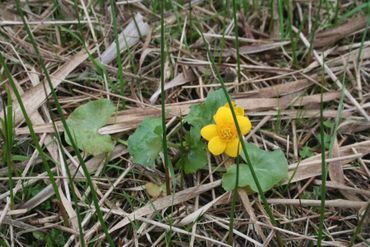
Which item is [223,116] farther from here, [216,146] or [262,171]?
[262,171]

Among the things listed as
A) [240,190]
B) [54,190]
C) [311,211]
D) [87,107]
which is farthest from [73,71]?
[311,211]

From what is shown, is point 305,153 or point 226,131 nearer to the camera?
point 226,131

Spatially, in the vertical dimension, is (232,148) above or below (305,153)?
above

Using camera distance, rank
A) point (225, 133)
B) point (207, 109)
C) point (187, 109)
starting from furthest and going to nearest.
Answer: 1. point (187, 109)
2. point (207, 109)
3. point (225, 133)

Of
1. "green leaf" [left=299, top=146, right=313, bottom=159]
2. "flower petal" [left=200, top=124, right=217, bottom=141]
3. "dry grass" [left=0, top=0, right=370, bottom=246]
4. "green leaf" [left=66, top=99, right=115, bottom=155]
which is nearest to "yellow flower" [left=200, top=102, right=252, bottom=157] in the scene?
"flower petal" [left=200, top=124, right=217, bottom=141]

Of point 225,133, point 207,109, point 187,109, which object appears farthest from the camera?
point 187,109

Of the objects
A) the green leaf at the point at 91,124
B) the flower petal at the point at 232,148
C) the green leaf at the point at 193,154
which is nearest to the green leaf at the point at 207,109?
the green leaf at the point at 193,154

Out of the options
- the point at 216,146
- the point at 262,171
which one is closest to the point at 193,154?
the point at 216,146
